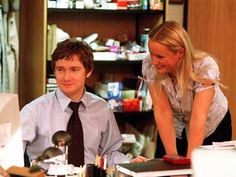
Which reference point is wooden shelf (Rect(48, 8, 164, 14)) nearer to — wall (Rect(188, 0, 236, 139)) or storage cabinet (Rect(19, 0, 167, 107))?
storage cabinet (Rect(19, 0, 167, 107))

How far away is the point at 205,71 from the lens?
2.13 meters

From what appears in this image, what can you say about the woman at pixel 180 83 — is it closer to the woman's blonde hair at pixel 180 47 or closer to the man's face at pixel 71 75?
the woman's blonde hair at pixel 180 47

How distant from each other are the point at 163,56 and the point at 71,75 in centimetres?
43

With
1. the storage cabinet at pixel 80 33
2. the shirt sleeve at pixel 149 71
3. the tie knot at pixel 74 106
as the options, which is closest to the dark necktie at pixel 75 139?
the tie knot at pixel 74 106

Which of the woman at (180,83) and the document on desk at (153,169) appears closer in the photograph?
the document on desk at (153,169)

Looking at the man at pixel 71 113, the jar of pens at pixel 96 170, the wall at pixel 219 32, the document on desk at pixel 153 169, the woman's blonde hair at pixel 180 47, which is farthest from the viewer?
the wall at pixel 219 32

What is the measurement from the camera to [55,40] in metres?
3.52

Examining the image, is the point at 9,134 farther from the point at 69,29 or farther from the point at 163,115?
the point at 69,29

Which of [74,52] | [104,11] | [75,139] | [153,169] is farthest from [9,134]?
[104,11]

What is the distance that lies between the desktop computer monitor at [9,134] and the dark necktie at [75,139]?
0.46 metres

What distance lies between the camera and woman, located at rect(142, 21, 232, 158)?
82.7 inches

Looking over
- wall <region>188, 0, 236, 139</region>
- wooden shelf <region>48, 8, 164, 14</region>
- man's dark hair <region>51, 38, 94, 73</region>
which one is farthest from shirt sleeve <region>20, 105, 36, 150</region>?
wall <region>188, 0, 236, 139</region>

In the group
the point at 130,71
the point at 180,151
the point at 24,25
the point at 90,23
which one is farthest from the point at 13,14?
the point at 180,151

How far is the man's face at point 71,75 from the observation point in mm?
2270
